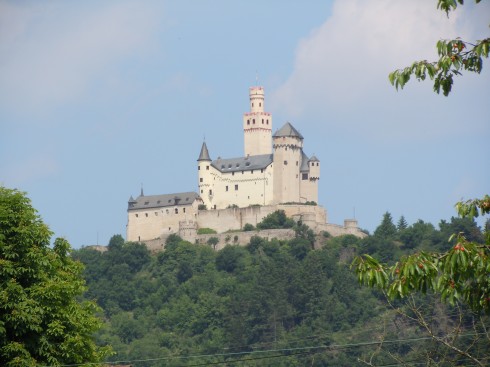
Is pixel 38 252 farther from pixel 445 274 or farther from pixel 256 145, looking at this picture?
pixel 256 145

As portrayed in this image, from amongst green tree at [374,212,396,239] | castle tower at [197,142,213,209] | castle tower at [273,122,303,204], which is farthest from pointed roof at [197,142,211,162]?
green tree at [374,212,396,239]

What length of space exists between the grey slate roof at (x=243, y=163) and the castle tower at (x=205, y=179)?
33.1 inches

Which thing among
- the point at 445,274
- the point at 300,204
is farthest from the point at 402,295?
the point at 300,204

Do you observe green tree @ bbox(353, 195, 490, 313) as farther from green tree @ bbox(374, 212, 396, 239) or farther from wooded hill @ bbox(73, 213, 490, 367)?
green tree @ bbox(374, 212, 396, 239)

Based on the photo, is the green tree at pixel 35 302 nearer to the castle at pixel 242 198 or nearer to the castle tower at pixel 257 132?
A: the castle at pixel 242 198

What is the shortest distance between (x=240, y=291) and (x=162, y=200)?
1315 cm

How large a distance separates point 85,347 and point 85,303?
2.02m

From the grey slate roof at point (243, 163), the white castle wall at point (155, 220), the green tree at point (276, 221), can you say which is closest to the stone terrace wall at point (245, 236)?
the green tree at point (276, 221)

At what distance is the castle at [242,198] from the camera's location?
115 metres

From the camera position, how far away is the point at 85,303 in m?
30.3

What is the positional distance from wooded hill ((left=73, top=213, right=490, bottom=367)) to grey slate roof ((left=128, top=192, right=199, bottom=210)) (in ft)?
12.6

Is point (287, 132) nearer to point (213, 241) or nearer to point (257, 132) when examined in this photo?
point (257, 132)

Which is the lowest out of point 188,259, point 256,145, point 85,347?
point 85,347

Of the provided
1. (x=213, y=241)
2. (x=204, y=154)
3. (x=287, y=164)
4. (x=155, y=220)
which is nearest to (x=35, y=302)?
(x=213, y=241)
